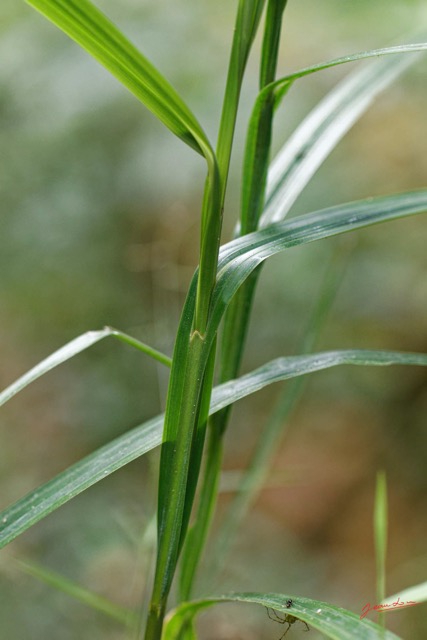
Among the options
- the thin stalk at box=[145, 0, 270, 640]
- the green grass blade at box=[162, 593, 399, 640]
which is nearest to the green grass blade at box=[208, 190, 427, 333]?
the thin stalk at box=[145, 0, 270, 640]

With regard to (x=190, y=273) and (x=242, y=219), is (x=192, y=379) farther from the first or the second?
(x=190, y=273)

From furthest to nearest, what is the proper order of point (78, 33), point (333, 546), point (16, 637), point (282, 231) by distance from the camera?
point (333, 546)
point (16, 637)
point (282, 231)
point (78, 33)

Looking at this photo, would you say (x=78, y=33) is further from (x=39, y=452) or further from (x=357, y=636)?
(x=39, y=452)

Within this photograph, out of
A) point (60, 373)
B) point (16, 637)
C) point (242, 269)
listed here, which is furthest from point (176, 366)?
point (60, 373)

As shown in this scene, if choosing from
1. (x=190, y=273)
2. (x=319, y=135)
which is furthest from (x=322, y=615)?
(x=190, y=273)

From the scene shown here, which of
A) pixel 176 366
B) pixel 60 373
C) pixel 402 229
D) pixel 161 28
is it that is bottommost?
pixel 176 366

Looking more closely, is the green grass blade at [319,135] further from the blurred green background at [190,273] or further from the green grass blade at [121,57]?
the blurred green background at [190,273]

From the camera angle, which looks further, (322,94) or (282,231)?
(322,94)
